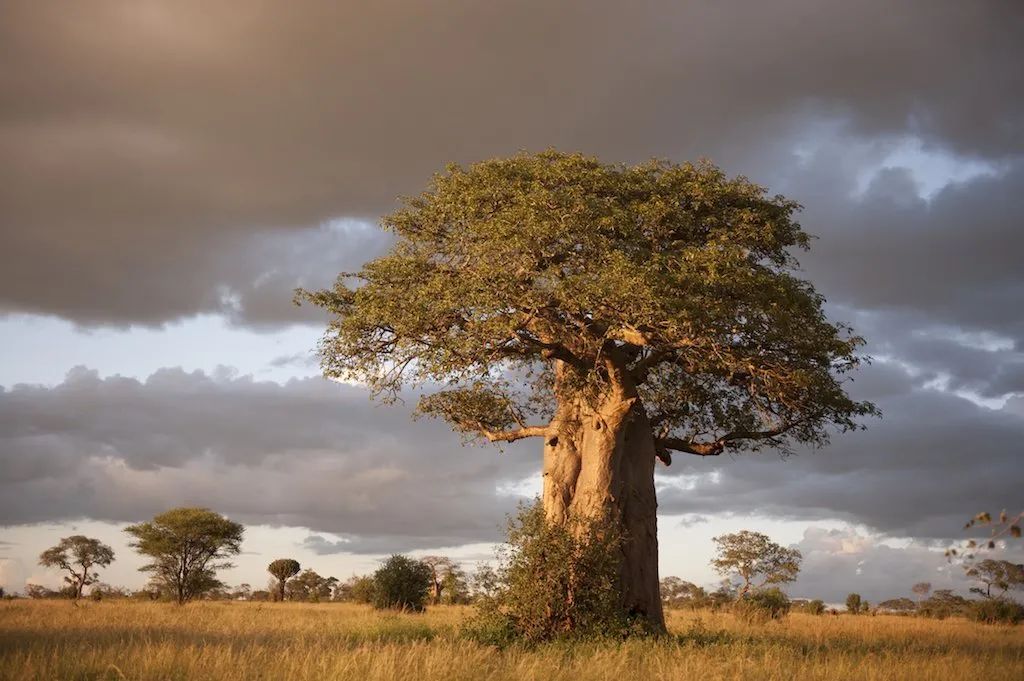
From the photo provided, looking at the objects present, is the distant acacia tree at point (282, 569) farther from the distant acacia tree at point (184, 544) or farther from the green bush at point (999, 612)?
the green bush at point (999, 612)

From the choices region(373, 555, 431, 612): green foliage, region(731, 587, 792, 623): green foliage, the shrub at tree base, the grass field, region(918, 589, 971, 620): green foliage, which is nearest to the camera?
the grass field

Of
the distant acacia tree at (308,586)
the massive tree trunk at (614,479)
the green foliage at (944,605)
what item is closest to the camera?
the massive tree trunk at (614,479)

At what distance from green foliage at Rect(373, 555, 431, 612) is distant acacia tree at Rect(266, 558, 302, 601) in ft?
103

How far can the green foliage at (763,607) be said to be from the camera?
3353 centimetres

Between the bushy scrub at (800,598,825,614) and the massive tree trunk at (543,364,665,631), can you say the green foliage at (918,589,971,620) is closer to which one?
the bushy scrub at (800,598,825,614)

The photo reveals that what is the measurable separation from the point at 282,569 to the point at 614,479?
52860 millimetres

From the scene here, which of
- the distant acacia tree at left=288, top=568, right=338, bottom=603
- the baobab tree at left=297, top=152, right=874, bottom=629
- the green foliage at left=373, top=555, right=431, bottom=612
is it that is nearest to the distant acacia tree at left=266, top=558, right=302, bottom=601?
the distant acacia tree at left=288, top=568, right=338, bottom=603

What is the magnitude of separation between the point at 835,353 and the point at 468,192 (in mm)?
8607

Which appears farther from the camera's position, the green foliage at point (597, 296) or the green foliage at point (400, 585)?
the green foliage at point (400, 585)

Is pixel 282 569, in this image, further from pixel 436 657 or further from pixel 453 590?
pixel 436 657

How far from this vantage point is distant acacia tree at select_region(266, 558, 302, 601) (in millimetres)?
66812

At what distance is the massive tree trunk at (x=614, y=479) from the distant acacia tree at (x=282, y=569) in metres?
51.0

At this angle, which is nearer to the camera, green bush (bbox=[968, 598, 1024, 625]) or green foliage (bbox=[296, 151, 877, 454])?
green foliage (bbox=[296, 151, 877, 454])

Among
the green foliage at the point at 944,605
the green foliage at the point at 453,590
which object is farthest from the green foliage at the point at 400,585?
the green foliage at the point at 944,605
